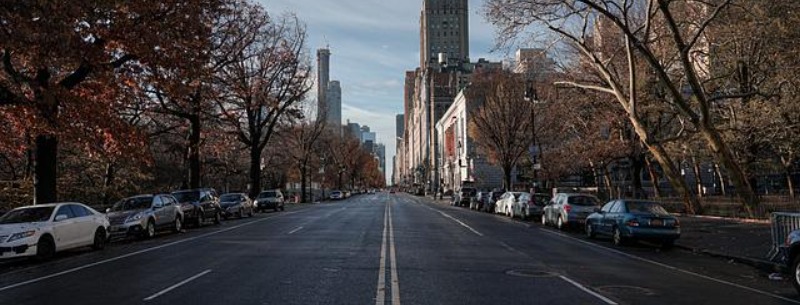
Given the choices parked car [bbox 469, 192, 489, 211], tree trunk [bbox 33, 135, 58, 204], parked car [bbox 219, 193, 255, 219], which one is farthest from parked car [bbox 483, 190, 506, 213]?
tree trunk [bbox 33, 135, 58, 204]

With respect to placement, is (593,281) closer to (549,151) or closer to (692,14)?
(692,14)

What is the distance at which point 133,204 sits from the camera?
25016 millimetres

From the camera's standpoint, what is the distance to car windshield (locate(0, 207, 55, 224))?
17344mm

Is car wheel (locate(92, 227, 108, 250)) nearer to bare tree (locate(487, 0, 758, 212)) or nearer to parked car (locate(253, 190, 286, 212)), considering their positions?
bare tree (locate(487, 0, 758, 212))

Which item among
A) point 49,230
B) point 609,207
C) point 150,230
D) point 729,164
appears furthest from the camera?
point 729,164

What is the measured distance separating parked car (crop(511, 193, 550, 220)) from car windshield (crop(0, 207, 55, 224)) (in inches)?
Answer: 901

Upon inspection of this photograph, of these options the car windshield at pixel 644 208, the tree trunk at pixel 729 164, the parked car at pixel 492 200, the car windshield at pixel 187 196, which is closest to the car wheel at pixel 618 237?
the car windshield at pixel 644 208

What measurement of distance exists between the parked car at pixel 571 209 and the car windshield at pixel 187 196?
16.3 meters

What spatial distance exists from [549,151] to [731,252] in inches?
1555

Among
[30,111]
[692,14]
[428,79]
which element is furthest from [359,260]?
[428,79]

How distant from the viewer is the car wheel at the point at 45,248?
16.6m

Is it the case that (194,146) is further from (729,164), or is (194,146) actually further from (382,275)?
(382,275)

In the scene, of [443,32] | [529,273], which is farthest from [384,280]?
[443,32]

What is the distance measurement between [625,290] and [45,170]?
1973 centimetres
